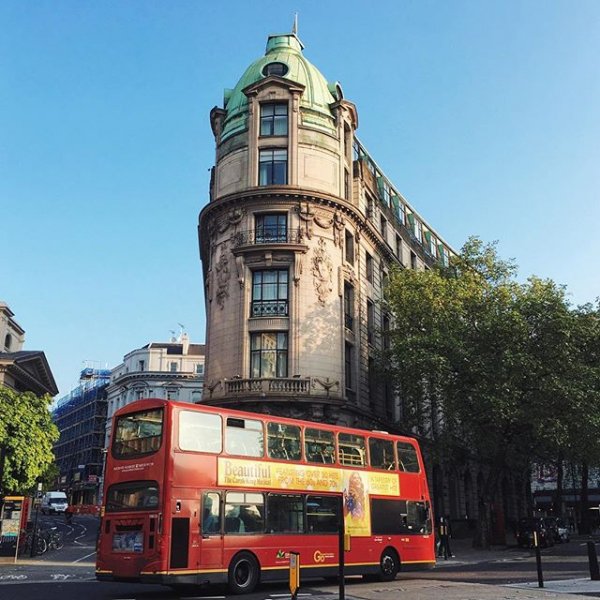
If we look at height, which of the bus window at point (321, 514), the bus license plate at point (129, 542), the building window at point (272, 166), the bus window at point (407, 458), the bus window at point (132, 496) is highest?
the building window at point (272, 166)

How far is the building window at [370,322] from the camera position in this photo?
4235 centimetres

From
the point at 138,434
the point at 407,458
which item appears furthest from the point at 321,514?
the point at 138,434

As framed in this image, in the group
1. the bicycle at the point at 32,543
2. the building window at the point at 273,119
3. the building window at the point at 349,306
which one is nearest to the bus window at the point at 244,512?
the bicycle at the point at 32,543

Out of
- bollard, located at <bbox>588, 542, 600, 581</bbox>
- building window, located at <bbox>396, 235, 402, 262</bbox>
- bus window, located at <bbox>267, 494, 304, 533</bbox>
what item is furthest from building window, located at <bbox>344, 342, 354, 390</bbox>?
bollard, located at <bbox>588, 542, 600, 581</bbox>

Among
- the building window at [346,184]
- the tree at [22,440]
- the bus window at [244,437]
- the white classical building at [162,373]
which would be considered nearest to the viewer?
the bus window at [244,437]

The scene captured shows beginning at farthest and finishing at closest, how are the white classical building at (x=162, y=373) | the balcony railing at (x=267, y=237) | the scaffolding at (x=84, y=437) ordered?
1. the scaffolding at (x=84, y=437)
2. the white classical building at (x=162, y=373)
3. the balcony railing at (x=267, y=237)

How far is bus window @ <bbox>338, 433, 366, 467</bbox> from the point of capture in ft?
65.6

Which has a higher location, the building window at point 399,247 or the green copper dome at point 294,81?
the green copper dome at point 294,81

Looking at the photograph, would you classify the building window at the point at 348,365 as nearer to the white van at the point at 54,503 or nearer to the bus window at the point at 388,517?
the bus window at the point at 388,517

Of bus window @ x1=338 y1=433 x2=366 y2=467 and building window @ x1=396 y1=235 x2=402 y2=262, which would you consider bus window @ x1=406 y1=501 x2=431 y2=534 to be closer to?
bus window @ x1=338 y1=433 x2=366 y2=467

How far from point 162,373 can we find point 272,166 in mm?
59015

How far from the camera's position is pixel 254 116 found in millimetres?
38969

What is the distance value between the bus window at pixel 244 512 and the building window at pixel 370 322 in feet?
82.2

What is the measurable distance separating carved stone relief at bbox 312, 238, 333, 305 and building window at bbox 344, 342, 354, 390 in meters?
3.74
